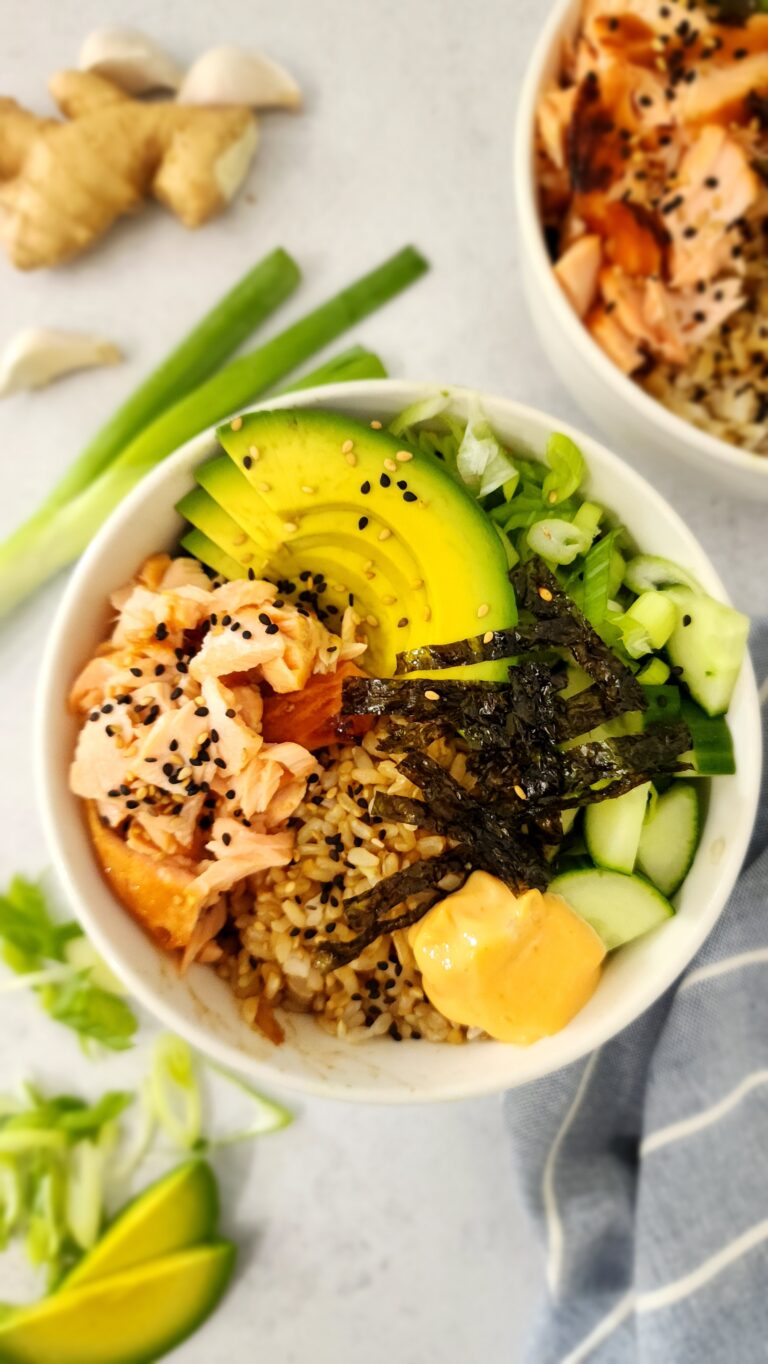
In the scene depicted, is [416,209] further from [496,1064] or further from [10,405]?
[496,1064]

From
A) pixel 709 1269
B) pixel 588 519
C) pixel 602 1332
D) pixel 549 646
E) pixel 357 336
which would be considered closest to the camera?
pixel 549 646

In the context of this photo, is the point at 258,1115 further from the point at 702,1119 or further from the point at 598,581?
the point at 598,581

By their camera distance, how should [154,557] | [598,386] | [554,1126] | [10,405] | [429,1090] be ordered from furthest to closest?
[10,405], [554,1126], [598,386], [154,557], [429,1090]

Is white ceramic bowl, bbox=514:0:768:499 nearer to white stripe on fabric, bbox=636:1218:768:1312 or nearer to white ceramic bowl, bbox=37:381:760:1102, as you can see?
white ceramic bowl, bbox=37:381:760:1102

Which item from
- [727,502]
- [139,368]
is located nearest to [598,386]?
[727,502]

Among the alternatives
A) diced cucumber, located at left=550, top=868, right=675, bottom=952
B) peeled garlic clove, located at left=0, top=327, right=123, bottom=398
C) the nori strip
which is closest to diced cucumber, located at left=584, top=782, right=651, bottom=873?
diced cucumber, located at left=550, top=868, right=675, bottom=952

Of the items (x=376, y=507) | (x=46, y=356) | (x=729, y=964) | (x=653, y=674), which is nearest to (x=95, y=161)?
(x=46, y=356)

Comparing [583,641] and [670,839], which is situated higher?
[583,641]

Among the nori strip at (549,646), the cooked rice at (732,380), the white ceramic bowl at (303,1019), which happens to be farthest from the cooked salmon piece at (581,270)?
the nori strip at (549,646)
